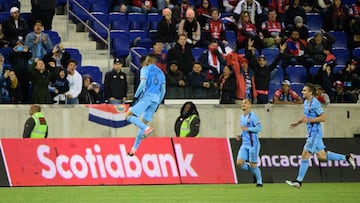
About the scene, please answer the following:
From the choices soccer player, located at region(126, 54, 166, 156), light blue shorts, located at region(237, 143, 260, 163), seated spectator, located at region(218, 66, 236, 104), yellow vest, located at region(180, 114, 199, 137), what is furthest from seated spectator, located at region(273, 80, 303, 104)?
soccer player, located at region(126, 54, 166, 156)

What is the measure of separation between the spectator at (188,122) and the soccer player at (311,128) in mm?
3648

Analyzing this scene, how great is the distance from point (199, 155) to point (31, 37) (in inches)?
218

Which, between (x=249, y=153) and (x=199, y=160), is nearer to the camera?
(x=249, y=153)

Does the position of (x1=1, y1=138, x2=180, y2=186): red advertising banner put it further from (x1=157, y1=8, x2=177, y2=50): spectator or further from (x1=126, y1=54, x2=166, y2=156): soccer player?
(x1=157, y1=8, x2=177, y2=50): spectator

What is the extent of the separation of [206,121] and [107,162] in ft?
11.5

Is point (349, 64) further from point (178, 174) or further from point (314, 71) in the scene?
point (178, 174)

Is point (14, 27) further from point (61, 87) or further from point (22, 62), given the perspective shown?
point (61, 87)

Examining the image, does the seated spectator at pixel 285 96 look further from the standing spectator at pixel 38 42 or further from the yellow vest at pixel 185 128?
the standing spectator at pixel 38 42

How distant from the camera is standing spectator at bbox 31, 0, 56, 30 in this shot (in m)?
27.9

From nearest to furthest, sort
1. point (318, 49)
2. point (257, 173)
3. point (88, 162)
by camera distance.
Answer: point (257, 173), point (88, 162), point (318, 49)

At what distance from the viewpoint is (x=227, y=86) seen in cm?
2608

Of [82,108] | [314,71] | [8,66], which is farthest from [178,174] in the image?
[314,71]

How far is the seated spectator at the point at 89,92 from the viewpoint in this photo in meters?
26.0

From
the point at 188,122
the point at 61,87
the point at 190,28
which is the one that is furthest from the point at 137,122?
the point at 190,28
